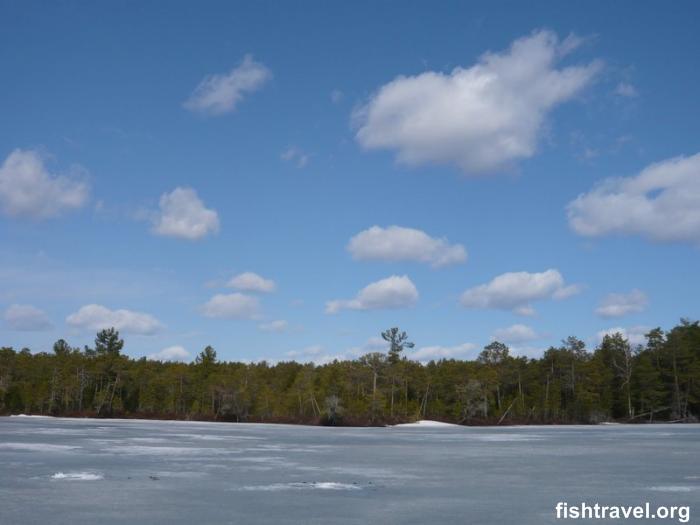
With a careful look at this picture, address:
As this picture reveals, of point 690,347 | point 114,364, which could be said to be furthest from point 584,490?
point 114,364

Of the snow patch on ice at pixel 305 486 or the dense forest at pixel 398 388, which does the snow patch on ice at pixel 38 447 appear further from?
the dense forest at pixel 398 388

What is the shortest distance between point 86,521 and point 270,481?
7.27 metres

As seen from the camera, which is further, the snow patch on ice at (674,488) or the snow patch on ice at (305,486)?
the snow patch on ice at (305,486)

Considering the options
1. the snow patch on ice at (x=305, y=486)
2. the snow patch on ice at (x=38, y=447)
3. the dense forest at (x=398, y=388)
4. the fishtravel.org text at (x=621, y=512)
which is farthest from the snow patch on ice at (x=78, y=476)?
the dense forest at (x=398, y=388)

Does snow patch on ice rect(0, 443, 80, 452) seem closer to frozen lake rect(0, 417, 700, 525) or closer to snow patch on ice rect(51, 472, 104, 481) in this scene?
frozen lake rect(0, 417, 700, 525)

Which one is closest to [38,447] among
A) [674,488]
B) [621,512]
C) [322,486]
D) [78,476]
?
[78,476]

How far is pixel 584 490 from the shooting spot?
17391mm

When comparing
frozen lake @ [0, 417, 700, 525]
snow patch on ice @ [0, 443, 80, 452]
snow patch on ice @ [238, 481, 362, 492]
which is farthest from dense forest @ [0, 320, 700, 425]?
snow patch on ice @ [238, 481, 362, 492]

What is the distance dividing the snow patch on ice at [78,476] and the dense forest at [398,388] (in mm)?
65062

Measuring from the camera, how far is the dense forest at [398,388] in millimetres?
95625

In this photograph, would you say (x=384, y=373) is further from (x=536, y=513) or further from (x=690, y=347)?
(x=536, y=513)

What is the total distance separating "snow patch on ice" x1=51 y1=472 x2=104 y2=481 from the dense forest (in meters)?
65.1

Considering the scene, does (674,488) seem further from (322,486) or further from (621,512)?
(322,486)

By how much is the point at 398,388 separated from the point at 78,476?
7890 centimetres
